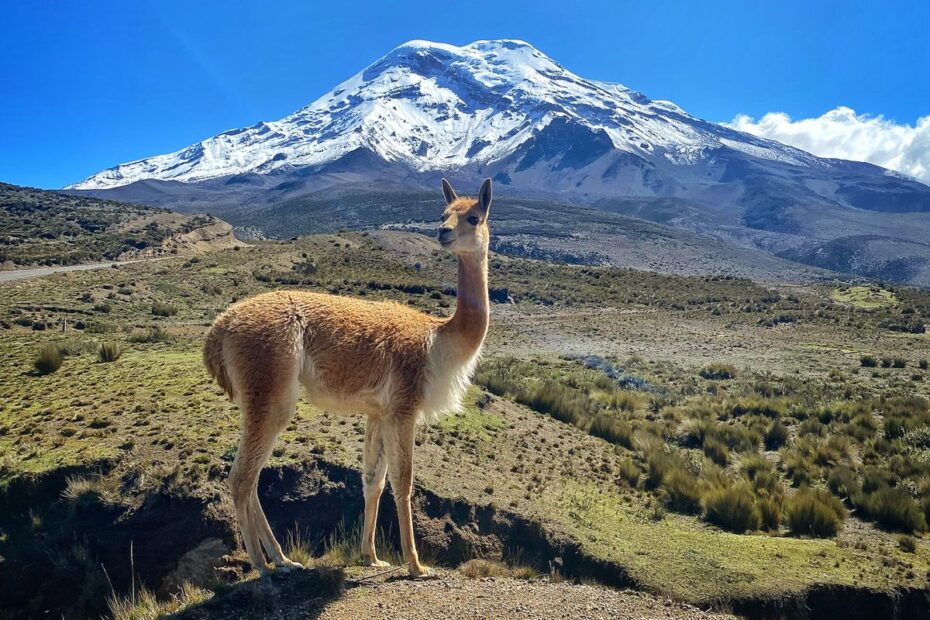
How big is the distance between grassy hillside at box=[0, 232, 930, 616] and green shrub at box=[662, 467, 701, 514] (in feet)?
0.12

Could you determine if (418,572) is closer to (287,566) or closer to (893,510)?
(287,566)

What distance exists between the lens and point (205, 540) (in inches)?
212

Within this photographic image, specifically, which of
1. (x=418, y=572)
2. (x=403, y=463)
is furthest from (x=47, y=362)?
(x=418, y=572)

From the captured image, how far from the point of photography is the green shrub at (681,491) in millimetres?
7907

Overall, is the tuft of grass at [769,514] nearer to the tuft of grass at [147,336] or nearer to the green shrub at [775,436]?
the green shrub at [775,436]

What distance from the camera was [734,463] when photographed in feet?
34.3

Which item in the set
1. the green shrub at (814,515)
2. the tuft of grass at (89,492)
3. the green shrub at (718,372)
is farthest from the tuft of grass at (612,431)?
the green shrub at (718,372)

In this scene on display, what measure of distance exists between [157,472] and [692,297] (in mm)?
39892

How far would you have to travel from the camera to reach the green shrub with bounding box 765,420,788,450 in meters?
11.6

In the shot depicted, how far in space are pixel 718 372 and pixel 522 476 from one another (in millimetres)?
13607

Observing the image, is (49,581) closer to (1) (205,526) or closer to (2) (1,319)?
Result: (1) (205,526)

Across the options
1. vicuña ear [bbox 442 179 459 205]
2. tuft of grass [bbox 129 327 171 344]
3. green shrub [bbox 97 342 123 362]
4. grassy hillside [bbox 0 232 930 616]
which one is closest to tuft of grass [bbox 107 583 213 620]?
grassy hillside [bbox 0 232 930 616]

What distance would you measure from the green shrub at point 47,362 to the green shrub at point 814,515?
1119cm

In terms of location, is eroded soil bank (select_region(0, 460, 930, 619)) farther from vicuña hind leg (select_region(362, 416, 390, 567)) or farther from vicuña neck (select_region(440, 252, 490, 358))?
vicuña neck (select_region(440, 252, 490, 358))
